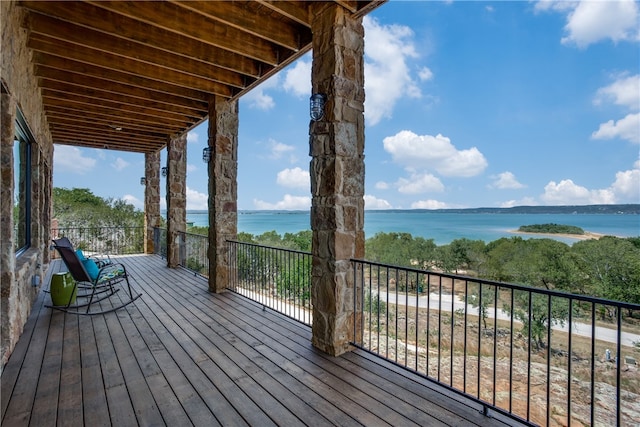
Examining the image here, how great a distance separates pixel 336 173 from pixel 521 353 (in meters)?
11.2

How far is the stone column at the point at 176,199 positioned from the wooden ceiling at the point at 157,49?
154cm

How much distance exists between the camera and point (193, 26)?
3.31 meters

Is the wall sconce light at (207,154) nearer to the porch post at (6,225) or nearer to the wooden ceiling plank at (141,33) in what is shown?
the wooden ceiling plank at (141,33)

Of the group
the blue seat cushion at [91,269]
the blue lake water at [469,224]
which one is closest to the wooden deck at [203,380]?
the blue seat cushion at [91,269]

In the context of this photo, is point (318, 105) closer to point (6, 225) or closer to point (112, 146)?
point (6, 225)

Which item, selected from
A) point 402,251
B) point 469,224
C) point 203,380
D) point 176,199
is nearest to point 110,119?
point 176,199

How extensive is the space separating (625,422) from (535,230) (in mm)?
26933

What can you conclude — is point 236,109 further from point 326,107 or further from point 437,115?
point 437,115

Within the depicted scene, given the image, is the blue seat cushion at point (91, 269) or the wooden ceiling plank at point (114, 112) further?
the wooden ceiling plank at point (114, 112)

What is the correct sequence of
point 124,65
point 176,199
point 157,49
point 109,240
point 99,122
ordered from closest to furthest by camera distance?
point 157,49
point 124,65
point 99,122
point 176,199
point 109,240

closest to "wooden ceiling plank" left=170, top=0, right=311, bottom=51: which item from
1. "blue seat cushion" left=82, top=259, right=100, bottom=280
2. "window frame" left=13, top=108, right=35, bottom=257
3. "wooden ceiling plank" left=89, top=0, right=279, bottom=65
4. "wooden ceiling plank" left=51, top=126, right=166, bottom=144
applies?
"wooden ceiling plank" left=89, top=0, right=279, bottom=65

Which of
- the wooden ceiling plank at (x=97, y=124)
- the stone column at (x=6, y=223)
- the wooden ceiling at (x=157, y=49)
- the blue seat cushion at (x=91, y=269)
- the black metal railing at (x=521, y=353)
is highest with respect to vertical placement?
the wooden ceiling at (x=157, y=49)

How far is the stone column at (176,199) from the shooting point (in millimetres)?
7309

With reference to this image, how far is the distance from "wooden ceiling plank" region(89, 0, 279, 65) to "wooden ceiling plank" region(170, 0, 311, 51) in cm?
31
